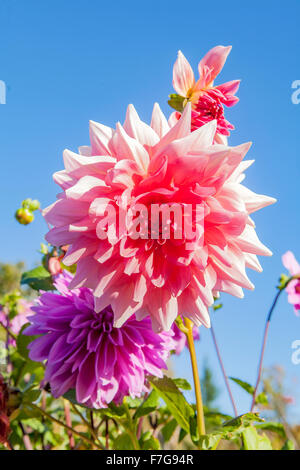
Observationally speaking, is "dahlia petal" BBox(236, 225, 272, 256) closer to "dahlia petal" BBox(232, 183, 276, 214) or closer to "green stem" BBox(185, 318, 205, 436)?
"dahlia petal" BBox(232, 183, 276, 214)

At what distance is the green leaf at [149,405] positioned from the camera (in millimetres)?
872

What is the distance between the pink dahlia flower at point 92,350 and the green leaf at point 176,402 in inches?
1.4

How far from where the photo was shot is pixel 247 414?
1.99 ft

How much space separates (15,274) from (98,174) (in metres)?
9.12

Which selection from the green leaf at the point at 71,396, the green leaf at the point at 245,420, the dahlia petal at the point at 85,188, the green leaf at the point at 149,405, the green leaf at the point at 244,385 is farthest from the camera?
the green leaf at the point at 244,385

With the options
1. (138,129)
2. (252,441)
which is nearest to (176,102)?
(138,129)

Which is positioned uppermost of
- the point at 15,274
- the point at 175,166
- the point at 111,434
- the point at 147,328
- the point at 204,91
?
the point at 15,274

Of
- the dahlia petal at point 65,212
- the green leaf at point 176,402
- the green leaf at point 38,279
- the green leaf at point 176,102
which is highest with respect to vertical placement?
the green leaf at point 176,102

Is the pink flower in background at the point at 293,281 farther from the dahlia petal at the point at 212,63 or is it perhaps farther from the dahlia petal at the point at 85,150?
the dahlia petal at the point at 85,150

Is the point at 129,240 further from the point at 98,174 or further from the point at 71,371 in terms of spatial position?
the point at 71,371

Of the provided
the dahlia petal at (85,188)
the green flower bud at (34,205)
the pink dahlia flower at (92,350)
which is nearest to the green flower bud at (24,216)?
the green flower bud at (34,205)

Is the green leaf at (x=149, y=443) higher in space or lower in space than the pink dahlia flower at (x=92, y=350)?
lower

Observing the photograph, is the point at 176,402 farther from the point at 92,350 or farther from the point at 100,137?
the point at 100,137

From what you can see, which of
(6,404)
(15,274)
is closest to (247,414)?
(6,404)
